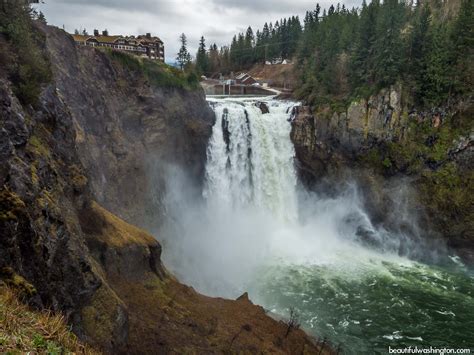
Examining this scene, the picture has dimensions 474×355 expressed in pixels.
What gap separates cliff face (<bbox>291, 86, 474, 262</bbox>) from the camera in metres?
35.2

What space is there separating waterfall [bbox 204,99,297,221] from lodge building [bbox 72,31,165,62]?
3008cm

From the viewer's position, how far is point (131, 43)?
75500 millimetres

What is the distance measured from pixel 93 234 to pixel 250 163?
2463 centimetres

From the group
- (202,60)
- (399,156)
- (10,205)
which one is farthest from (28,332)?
(202,60)

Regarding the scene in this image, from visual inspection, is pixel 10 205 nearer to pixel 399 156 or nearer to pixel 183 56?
pixel 399 156

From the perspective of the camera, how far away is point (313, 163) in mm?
40969

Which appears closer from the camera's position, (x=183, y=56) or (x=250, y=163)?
(x=250, y=163)

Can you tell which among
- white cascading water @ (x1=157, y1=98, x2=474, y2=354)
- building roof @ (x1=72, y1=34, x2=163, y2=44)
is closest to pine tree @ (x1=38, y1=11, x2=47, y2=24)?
white cascading water @ (x1=157, y1=98, x2=474, y2=354)

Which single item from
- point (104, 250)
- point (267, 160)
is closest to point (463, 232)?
point (267, 160)

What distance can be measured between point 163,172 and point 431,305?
24530 mm

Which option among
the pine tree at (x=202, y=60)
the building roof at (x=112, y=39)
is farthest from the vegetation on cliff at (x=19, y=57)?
the pine tree at (x=202, y=60)

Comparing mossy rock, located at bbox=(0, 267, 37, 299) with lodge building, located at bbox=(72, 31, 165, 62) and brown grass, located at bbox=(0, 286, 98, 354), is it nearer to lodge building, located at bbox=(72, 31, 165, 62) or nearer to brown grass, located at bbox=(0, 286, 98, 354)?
brown grass, located at bbox=(0, 286, 98, 354)

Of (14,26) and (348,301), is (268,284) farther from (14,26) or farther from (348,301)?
(14,26)

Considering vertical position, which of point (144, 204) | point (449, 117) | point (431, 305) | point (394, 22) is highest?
point (394, 22)
